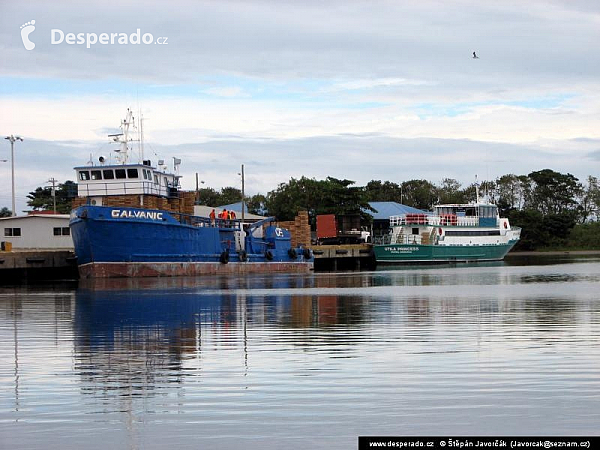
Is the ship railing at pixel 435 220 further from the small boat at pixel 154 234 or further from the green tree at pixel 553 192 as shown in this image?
the green tree at pixel 553 192

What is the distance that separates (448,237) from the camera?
82.3m

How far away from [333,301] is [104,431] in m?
21.2

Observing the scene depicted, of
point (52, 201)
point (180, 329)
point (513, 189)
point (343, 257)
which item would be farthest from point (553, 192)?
point (180, 329)

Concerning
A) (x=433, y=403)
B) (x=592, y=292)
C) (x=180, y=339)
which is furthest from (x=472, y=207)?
(x=433, y=403)

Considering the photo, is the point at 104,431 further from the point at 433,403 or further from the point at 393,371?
the point at 393,371

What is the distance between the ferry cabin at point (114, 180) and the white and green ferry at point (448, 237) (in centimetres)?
3052

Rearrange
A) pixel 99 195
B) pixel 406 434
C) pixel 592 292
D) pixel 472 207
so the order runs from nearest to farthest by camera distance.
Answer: pixel 406 434 < pixel 592 292 < pixel 99 195 < pixel 472 207

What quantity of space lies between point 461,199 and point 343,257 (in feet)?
154

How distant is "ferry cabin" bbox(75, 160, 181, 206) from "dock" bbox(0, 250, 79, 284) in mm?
4064

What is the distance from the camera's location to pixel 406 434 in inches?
399

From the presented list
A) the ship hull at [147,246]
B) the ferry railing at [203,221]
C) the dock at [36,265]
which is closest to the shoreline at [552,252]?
the ferry railing at [203,221]

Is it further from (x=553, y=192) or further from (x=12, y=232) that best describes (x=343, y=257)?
(x=553, y=192)

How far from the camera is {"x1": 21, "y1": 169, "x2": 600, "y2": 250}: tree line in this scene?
93625 millimetres

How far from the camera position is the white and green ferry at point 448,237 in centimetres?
8081
